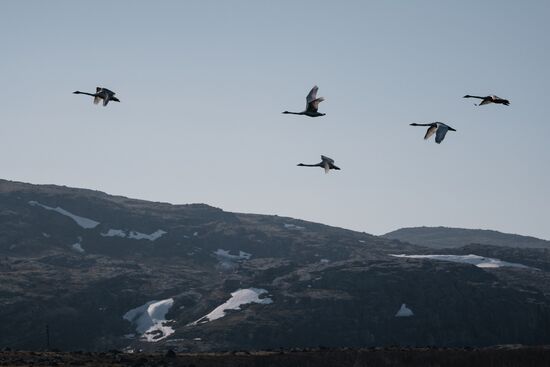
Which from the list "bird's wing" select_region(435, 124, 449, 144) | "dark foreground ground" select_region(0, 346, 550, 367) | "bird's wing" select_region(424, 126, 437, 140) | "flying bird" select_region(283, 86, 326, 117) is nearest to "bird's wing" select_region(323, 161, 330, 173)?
"flying bird" select_region(283, 86, 326, 117)

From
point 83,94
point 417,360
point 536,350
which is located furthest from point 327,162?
point 536,350

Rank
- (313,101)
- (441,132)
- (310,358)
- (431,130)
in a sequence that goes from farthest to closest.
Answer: (310,358) → (313,101) → (431,130) → (441,132)

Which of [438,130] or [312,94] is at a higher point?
[312,94]

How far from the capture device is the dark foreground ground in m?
126

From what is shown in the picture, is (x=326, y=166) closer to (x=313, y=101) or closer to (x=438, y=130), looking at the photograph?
(x=313, y=101)

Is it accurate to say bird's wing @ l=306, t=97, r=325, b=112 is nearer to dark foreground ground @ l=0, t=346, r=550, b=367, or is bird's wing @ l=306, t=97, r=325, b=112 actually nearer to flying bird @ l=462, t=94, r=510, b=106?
flying bird @ l=462, t=94, r=510, b=106

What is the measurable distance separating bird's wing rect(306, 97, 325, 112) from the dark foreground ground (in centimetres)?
8036

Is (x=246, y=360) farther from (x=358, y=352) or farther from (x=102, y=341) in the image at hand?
(x=102, y=341)

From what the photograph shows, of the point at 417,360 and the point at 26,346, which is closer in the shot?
the point at 417,360

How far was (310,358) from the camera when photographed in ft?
A: 452

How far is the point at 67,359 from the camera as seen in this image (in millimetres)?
126188

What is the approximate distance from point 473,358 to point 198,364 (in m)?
52.0

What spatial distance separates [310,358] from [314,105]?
300ft

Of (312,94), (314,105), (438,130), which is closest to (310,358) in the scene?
(314,105)
